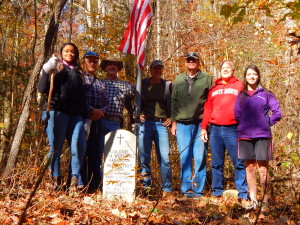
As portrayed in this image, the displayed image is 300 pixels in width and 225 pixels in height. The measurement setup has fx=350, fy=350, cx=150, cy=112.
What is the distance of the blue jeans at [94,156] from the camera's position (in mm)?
5570

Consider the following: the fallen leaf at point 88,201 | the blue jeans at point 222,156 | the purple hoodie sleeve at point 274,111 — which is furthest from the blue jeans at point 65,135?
the purple hoodie sleeve at point 274,111

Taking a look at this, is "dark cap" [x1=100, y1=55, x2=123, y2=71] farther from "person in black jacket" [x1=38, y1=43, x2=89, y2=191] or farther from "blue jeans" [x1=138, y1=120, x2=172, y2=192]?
"blue jeans" [x1=138, y1=120, x2=172, y2=192]

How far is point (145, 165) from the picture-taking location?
18.9 ft

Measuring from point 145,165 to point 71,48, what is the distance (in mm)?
2204

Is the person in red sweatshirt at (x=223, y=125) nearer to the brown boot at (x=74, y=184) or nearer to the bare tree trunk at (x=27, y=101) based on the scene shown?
the brown boot at (x=74, y=184)

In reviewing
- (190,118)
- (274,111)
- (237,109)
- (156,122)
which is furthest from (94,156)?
(274,111)

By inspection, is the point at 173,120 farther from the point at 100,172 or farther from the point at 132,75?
the point at 132,75

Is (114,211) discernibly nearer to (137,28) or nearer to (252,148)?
(252,148)

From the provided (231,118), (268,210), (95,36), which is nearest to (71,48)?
(231,118)

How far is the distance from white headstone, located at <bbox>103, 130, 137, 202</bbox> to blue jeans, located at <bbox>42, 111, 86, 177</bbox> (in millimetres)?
391

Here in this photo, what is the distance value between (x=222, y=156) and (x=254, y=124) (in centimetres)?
92

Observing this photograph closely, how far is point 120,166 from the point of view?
500 centimetres

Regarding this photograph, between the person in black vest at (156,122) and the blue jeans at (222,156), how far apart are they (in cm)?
76

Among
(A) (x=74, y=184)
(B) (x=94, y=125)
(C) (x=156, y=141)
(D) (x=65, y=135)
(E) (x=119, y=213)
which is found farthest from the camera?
(C) (x=156, y=141)
